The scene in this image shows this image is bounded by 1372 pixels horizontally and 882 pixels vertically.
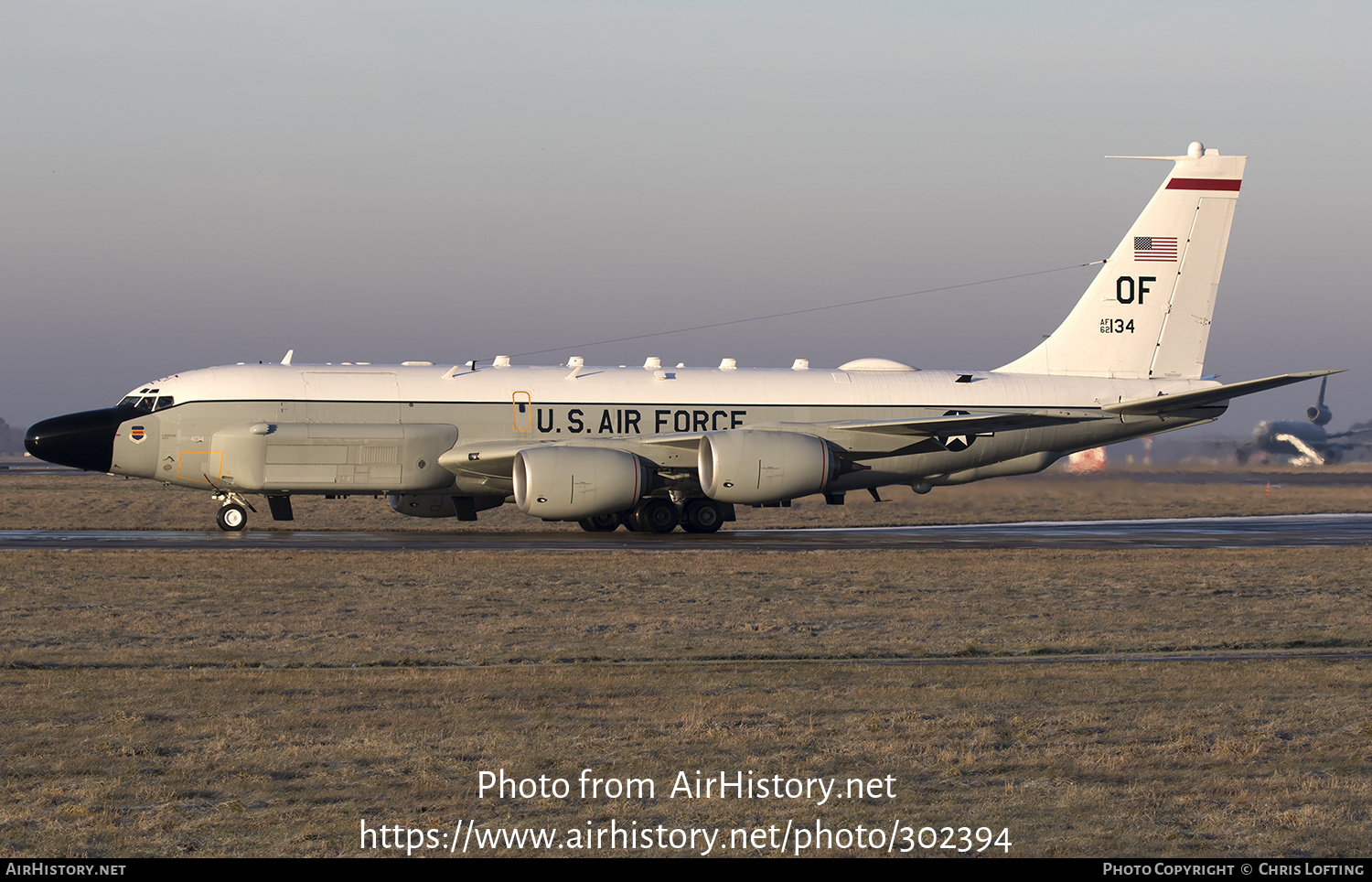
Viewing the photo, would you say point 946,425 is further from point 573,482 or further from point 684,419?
point 573,482

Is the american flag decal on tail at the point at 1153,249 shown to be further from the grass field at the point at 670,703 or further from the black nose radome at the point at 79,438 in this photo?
the black nose radome at the point at 79,438

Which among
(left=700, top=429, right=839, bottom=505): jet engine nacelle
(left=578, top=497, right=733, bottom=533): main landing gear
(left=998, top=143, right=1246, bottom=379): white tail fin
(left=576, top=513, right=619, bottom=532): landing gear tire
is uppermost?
(left=998, top=143, right=1246, bottom=379): white tail fin

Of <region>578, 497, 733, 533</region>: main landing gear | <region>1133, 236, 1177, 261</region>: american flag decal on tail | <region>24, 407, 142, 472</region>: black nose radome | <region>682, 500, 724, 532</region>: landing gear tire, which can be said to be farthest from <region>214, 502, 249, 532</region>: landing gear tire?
<region>1133, 236, 1177, 261</region>: american flag decal on tail

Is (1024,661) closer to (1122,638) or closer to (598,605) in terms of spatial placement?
(1122,638)

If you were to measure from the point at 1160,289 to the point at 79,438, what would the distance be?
2784cm

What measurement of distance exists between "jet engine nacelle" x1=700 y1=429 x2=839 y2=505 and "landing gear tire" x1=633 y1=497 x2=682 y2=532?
1620mm

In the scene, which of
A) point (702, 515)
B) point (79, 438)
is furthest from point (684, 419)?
point (79, 438)

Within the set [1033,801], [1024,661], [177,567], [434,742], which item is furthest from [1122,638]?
[177,567]

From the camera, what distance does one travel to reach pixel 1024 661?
13891 mm

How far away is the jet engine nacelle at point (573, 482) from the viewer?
29219 millimetres

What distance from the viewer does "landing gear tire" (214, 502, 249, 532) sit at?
31203 mm

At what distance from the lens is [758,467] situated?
100 feet

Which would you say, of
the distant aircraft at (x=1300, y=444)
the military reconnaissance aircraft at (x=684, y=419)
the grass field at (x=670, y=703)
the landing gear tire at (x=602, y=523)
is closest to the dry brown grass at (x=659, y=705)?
the grass field at (x=670, y=703)

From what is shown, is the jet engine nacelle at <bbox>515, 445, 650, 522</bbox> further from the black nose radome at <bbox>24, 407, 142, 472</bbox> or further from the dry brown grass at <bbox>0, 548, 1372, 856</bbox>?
the black nose radome at <bbox>24, 407, 142, 472</bbox>
